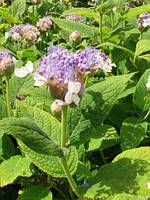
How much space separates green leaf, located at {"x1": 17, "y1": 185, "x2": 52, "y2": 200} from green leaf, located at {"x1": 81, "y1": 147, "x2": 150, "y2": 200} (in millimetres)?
177

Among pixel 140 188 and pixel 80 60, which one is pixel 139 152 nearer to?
pixel 140 188

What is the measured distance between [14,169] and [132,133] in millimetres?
504

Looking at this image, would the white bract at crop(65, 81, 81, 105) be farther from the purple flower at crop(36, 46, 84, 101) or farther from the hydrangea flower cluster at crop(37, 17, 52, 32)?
the hydrangea flower cluster at crop(37, 17, 52, 32)

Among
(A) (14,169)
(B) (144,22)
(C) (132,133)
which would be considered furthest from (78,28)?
(A) (14,169)

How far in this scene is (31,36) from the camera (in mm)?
2059

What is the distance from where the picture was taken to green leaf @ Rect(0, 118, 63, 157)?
0.78 meters

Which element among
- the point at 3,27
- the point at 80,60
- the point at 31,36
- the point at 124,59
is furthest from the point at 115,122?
the point at 3,27

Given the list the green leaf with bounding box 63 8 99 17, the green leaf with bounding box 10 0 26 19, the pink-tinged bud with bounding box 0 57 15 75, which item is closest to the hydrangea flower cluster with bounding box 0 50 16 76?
the pink-tinged bud with bounding box 0 57 15 75

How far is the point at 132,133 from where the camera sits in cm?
134

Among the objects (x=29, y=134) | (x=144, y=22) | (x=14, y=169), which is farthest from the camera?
(x=144, y=22)

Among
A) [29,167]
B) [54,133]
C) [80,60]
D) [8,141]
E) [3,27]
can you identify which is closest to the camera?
[80,60]

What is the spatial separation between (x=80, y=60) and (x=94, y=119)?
0.61 ft

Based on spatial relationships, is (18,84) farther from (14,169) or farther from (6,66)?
(14,169)

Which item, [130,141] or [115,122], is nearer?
[130,141]
